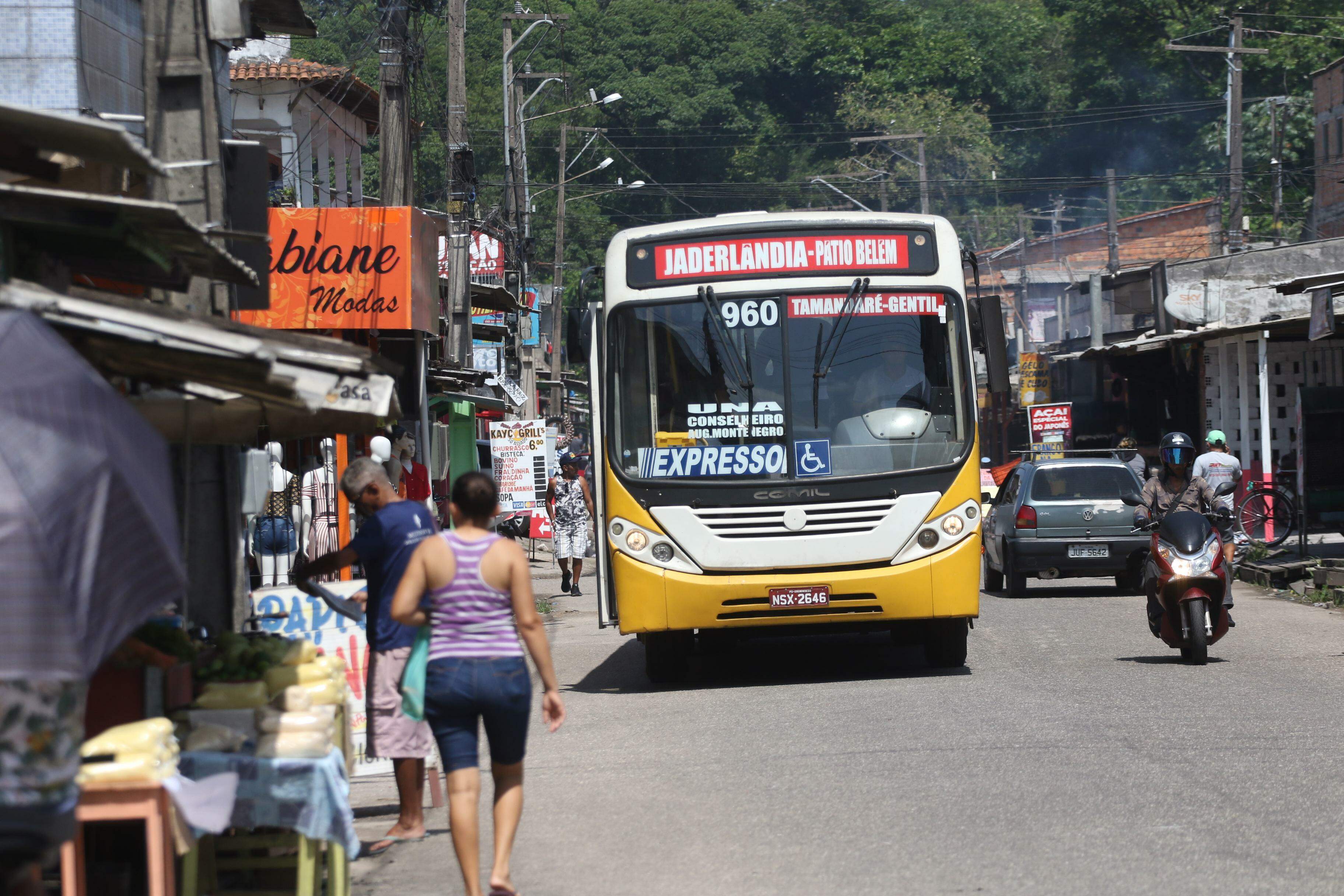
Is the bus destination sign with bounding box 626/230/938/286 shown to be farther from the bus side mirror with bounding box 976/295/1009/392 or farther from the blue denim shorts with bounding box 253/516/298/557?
the blue denim shorts with bounding box 253/516/298/557

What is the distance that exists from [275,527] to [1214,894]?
10020mm

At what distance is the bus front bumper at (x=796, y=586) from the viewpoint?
1205 centimetres

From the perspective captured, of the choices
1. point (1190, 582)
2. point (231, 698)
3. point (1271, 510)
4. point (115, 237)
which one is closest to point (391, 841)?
point (231, 698)

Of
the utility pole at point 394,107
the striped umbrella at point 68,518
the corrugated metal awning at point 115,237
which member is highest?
the utility pole at point 394,107

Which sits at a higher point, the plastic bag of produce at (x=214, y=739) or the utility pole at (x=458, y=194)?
the utility pole at (x=458, y=194)

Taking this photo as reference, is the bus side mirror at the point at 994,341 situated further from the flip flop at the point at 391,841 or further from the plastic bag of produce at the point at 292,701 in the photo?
the plastic bag of produce at the point at 292,701

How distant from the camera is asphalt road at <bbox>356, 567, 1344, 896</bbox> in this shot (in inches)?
257

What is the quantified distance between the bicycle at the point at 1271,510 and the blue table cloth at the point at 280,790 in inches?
764

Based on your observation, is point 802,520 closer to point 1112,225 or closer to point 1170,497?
point 1170,497

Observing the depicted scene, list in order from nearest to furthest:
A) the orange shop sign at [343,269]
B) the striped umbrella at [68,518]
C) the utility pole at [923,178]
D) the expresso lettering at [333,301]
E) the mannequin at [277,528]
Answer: the striped umbrella at [68,518]
the mannequin at [277,528]
the orange shop sign at [343,269]
the expresso lettering at [333,301]
the utility pole at [923,178]

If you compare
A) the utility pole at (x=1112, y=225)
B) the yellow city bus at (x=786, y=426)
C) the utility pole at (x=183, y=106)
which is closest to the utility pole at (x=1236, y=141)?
the utility pole at (x=1112, y=225)

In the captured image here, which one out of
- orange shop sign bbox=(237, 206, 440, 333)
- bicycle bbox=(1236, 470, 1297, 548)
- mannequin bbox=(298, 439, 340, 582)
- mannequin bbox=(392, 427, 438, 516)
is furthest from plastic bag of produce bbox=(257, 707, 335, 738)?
bicycle bbox=(1236, 470, 1297, 548)

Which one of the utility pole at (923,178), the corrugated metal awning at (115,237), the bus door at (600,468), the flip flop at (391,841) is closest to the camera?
the corrugated metal awning at (115,237)

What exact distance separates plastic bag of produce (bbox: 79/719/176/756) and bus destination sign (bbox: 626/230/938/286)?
7756mm
